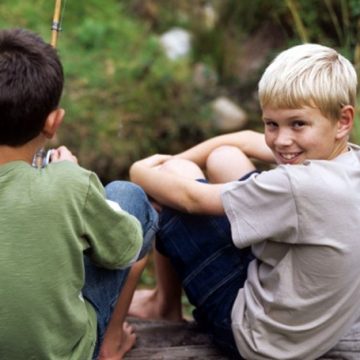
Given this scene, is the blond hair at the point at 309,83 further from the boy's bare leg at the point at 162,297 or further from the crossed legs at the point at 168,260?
the boy's bare leg at the point at 162,297

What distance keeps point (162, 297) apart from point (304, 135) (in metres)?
0.89

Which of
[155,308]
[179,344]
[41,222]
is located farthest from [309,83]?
[155,308]

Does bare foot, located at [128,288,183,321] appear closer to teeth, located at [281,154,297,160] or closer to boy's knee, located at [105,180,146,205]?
boy's knee, located at [105,180,146,205]

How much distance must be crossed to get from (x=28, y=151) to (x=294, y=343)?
33.8 inches

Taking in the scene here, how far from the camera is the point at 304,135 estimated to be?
1960mm

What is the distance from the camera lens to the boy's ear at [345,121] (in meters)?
1.97

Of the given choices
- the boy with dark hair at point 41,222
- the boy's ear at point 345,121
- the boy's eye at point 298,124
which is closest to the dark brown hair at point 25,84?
the boy with dark hair at point 41,222

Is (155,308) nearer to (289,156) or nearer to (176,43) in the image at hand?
(289,156)

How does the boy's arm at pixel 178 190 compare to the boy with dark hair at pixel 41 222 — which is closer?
the boy with dark hair at pixel 41 222

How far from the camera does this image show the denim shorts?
2119 mm

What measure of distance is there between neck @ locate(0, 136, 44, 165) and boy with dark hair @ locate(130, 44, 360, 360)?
505mm

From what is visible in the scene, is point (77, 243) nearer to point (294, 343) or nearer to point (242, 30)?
point (294, 343)

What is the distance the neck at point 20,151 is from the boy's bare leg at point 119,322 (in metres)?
0.57

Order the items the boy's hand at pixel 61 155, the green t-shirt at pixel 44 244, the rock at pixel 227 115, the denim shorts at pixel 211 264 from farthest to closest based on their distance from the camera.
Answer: the rock at pixel 227 115, the denim shorts at pixel 211 264, the boy's hand at pixel 61 155, the green t-shirt at pixel 44 244
